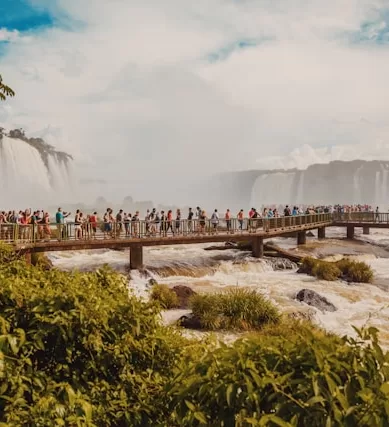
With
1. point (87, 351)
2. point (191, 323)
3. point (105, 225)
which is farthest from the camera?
point (105, 225)

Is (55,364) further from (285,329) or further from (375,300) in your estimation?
(375,300)

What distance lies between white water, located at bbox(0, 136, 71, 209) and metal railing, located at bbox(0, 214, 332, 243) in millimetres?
67284

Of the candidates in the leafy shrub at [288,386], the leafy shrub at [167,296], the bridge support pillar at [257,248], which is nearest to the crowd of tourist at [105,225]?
the bridge support pillar at [257,248]

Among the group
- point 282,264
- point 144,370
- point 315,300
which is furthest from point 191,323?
point 282,264

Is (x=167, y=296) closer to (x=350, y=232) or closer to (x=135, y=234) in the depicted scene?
(x=135, y=234)

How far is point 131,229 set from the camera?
24516 millimetres

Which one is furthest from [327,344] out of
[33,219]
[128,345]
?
[33,219]

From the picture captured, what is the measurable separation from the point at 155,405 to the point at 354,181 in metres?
203

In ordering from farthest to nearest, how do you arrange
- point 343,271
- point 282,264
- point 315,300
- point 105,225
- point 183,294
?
point 282,264, point 105,225, point 343,271, point 183,294, point 315,300

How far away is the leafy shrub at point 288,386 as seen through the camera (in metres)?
3.07

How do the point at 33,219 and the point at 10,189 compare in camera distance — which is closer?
the point at 33,219

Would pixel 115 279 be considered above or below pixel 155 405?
above

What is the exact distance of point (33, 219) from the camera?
22.1m

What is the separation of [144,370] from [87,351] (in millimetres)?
719
